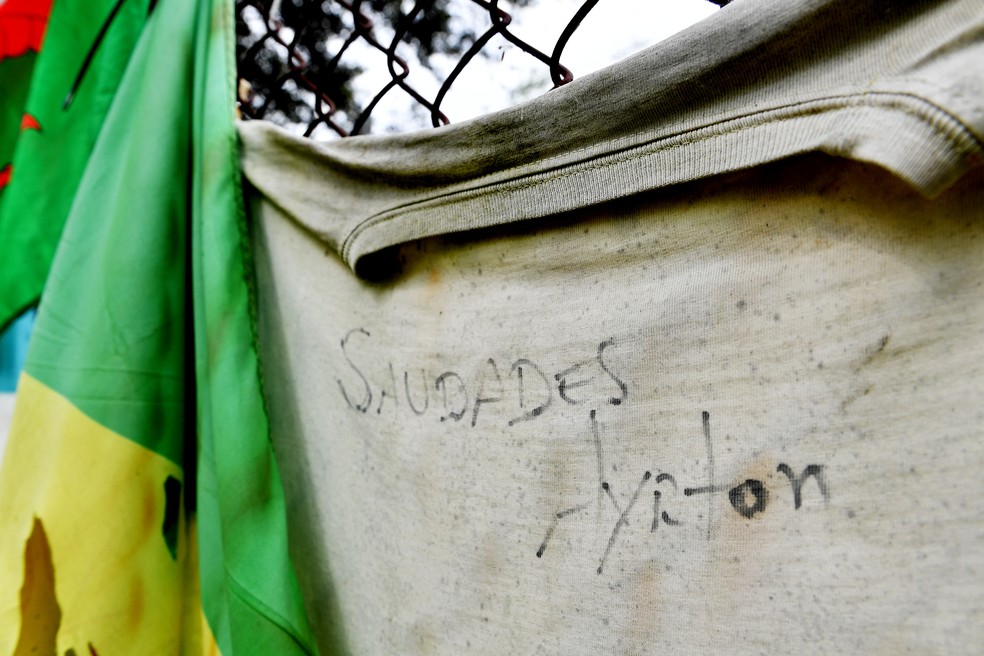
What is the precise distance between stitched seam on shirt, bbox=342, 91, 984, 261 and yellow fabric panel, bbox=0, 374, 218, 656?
0.32 meters

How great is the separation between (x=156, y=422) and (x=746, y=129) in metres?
0.57

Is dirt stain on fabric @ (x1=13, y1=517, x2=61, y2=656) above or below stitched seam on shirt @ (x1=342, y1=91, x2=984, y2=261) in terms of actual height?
below

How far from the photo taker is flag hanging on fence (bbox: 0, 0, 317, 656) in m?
0.58

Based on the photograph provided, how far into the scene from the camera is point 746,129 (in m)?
0.37

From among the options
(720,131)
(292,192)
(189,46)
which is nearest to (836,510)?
(720,131)

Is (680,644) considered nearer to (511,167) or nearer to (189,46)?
(511,167)

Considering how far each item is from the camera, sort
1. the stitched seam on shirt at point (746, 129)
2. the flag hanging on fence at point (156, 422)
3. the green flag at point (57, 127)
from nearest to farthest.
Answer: the stitched seam on shirt at point (746, 129) < the flag hanging on fence at point (156, 422) < the green flag at point (57, 127)

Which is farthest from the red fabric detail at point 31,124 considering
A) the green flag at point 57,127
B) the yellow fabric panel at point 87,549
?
the yellow fabric panel at point 87,549

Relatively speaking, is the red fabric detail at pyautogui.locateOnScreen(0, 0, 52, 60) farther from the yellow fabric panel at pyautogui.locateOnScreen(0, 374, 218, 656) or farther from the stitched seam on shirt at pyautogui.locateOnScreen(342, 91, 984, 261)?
the stitched seam on shirt at pyautogui.locateOnScreen(342, 91, 984, 261)

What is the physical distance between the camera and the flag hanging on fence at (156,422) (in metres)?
0.58

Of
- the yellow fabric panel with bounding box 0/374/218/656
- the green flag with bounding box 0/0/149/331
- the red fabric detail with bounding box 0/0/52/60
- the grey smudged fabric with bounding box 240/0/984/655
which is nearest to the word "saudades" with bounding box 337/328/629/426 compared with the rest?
the grey smudged fabric with bounding box 240/0/984/655

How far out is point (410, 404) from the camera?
0.54m

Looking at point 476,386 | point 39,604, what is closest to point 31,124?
point 39,604

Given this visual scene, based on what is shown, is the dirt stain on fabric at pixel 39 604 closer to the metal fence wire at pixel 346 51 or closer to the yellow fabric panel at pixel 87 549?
the yellow fabric panel at pixel 87 549
